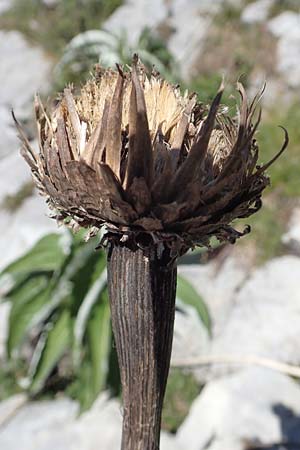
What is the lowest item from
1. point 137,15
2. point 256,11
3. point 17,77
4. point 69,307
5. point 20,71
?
point 69,307

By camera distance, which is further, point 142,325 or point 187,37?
point 187,37

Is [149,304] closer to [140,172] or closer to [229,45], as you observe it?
[140,172]

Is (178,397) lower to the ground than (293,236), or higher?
lower

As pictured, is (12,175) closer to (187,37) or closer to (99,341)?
(99,341)

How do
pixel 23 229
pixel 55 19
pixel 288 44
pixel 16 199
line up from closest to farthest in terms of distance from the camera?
1. pixel 23 229
2. pixel 16 199
3. pixel 288 44
4. pixel 55 19

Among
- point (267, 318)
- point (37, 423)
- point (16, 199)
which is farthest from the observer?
point (16, 199)

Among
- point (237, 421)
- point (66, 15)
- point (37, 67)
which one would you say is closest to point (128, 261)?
point (237, 421)

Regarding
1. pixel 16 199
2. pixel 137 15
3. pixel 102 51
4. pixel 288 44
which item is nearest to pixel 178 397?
pixel 16 199

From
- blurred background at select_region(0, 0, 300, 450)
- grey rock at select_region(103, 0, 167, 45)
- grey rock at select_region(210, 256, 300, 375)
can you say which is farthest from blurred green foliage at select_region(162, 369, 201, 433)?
grey rock at select_region(103, 0, 167, 45)
